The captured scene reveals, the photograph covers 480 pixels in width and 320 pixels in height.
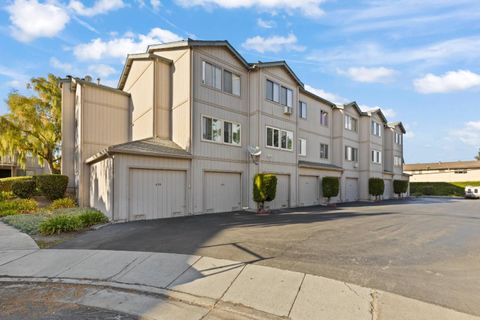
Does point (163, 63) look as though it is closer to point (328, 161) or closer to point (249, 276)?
point (249, 276)

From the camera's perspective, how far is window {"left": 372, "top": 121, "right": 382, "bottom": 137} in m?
30.0

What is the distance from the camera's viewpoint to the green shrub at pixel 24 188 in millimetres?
17550

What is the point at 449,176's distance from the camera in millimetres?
47875

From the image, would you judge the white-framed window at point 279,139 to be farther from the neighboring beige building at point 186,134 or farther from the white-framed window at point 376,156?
the white-framed window at point 376,156

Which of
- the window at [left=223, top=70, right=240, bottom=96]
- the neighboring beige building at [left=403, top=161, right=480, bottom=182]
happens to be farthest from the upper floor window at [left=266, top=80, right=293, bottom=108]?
the neighboring beige building at [left=403, top=161, right=480, bottom=182]

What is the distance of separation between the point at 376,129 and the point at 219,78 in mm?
21381

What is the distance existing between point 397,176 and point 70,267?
37855 millimetres

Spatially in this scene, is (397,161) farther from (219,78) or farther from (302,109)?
(219,78)

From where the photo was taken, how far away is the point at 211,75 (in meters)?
15.5

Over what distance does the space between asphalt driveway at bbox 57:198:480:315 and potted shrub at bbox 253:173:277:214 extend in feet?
10.8

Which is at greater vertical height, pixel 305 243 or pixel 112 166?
pixel 112 166

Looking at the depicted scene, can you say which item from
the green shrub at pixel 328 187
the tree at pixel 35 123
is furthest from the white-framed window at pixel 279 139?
the tree at pixel 35 123

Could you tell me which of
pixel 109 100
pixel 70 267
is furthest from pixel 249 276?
pixel 109 100

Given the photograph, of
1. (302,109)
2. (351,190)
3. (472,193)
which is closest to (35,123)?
(302,109)
